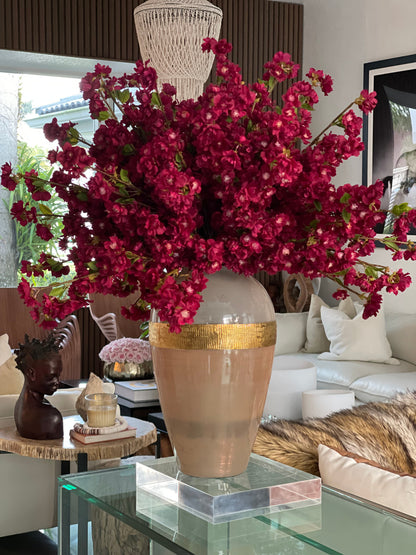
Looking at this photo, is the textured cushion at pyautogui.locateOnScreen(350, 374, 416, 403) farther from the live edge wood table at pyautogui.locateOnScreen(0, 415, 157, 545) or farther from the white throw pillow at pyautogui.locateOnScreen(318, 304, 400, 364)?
the live edge wood table at pyautogui.locateOnScreen(0, 415, 157, 545)

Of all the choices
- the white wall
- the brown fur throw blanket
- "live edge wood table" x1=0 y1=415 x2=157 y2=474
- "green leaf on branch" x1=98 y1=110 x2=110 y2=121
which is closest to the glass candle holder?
"live edge wood table" x1=0 y1=415 x2=157 y2=474

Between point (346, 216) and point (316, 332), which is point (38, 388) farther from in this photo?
point (316, 332)

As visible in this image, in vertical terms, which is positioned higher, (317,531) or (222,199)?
(222,199)

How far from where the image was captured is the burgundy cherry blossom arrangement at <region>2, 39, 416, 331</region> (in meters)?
1.17

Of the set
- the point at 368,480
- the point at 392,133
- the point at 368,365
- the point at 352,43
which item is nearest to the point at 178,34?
the point at 392,133

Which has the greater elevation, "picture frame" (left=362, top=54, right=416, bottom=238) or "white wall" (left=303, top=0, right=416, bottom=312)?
"white wall" (left=303, top=0, right=416, bottom=312)

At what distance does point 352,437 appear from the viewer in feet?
6.75

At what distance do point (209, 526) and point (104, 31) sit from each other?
5655mm

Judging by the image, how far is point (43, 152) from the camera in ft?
21.9

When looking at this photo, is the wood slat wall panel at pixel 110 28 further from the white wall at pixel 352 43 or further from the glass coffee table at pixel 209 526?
the glass coffee table at pixel 209 526

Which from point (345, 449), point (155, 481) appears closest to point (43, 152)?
point (345, 449)

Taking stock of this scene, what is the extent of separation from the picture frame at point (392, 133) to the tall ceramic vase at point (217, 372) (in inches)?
186

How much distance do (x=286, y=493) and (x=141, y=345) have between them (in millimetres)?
3106

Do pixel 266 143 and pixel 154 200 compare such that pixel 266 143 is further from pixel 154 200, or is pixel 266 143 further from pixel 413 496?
pixel 413 496
